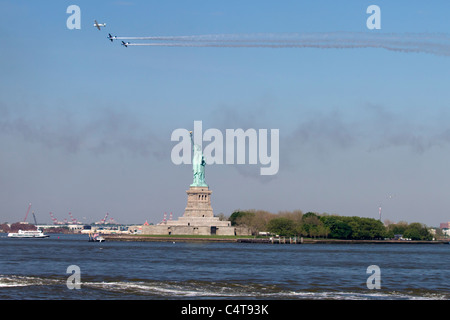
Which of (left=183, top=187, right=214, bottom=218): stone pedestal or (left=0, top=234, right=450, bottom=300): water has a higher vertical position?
(left=183, top=187, right=214, bottom=218): stone pedestal

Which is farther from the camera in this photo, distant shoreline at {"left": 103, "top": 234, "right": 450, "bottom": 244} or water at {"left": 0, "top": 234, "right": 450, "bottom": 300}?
distant shoreline at {"left": 103, "top": 234, "right": 450, "bottom": 244}

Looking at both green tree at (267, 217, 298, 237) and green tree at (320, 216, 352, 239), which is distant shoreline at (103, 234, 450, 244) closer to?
green tree at (267, 217, 298, 237)

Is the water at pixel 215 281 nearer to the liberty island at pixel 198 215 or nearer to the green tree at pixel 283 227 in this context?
the liberty island at pixel 198 215
